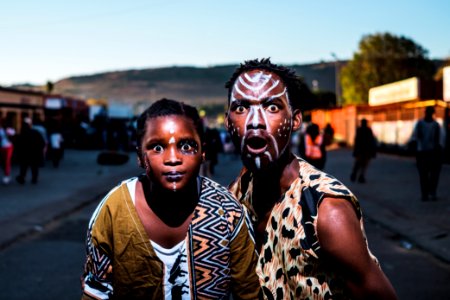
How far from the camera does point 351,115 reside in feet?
125

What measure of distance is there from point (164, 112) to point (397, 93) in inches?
1157

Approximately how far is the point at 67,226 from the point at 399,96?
2418 centimetres

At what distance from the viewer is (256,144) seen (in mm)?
2152

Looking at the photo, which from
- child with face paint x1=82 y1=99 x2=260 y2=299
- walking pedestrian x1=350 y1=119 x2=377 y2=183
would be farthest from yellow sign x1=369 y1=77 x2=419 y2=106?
child with face paint x1=82 y1=99 x2=260 y2=299

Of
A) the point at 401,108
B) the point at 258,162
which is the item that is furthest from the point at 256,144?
the point at 401,108

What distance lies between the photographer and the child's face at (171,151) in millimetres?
2051

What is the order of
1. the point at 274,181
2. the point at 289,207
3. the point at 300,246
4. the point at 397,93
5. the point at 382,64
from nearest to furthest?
the point at 300,246 → the point at 289,207 → the point at 274,181 → the point at 397,93 → the point at 382,64

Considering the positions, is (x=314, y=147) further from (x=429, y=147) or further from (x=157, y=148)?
(x=157, y=148)

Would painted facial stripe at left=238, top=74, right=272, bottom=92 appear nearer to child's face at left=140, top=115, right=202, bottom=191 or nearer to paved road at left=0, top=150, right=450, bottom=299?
child's face at left=140, top=115, right=202, bottom=191

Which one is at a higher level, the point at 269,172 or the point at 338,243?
the point at 269,172

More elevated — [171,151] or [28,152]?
[171,151]

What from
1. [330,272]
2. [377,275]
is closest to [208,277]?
[330,272]

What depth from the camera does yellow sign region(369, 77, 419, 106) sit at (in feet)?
90.5

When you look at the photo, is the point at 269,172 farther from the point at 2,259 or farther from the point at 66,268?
the point at 2,259
